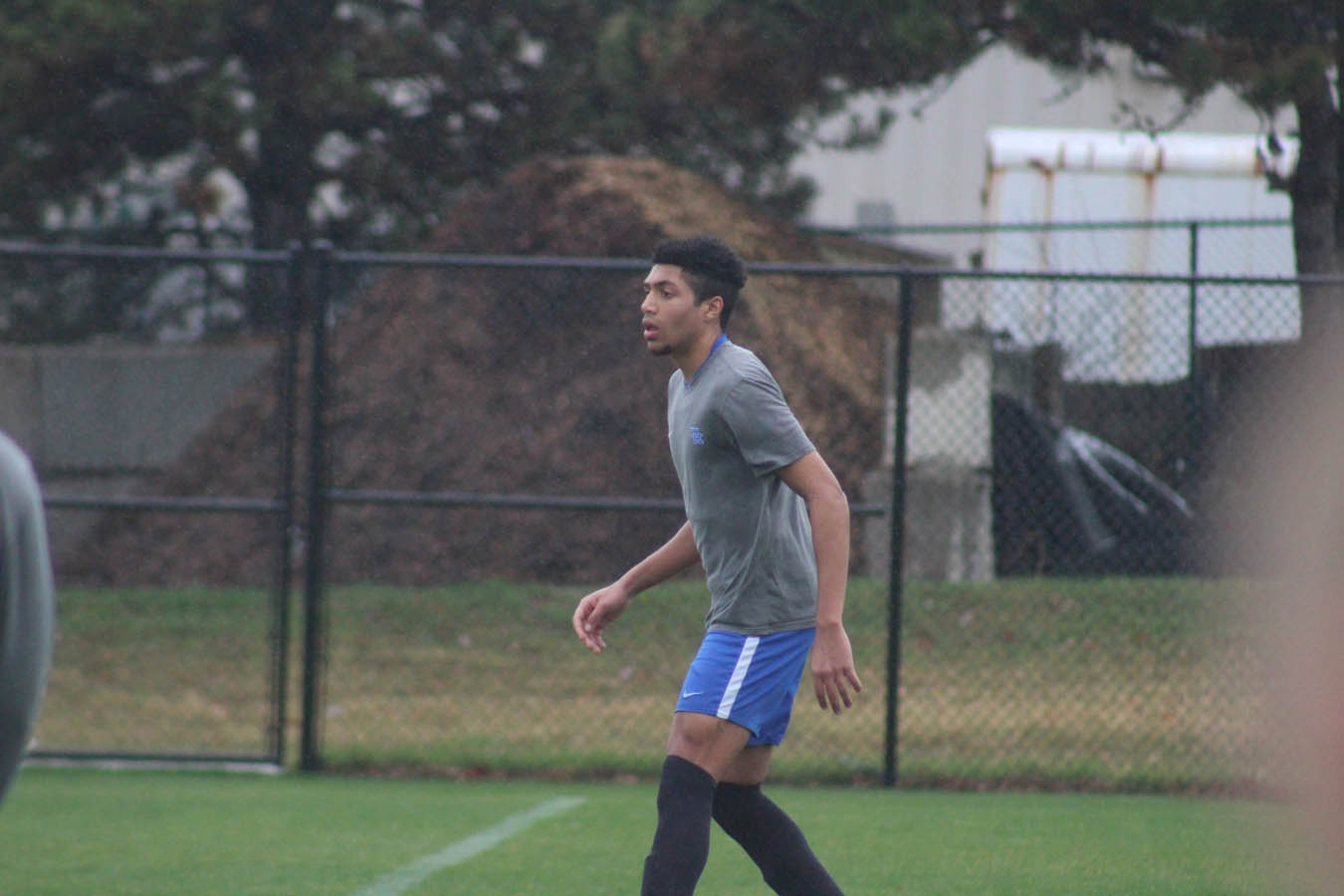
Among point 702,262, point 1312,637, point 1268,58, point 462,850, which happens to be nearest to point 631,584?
point 702,262

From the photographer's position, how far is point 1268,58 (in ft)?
35.1

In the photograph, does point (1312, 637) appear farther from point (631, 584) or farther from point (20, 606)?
point (631, 584)

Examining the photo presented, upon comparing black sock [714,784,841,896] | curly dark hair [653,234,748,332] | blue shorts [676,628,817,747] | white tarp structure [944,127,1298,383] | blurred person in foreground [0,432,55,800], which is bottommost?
black sock [714,784,841,896]

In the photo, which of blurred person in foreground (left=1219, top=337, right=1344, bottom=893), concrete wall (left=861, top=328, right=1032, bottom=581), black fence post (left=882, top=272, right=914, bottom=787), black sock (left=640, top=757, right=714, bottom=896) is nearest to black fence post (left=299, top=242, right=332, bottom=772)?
black fence post (left=882, top=272, right=914, bottom=787)

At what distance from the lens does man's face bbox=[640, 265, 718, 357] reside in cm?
453

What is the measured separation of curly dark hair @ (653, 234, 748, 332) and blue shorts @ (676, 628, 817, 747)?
34.0 inches

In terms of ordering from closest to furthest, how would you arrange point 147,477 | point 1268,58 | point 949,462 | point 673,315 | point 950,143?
point 673,315
point 949,462
point 1268,58
point 147,477
point 950,143

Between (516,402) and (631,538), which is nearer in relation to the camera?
(631,538)

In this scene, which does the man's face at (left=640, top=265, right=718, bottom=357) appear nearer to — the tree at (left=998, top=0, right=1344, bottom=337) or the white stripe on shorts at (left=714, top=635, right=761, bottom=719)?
the white stripe on shorts at (left=714, top=635, right=761, bottom=719)

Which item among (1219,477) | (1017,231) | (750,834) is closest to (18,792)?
(750,834)

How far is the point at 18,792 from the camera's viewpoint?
784 cm

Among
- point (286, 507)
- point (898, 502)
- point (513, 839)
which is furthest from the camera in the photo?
point (286, 507)

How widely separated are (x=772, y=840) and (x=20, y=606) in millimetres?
2783

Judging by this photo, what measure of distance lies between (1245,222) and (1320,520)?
11.7 m
